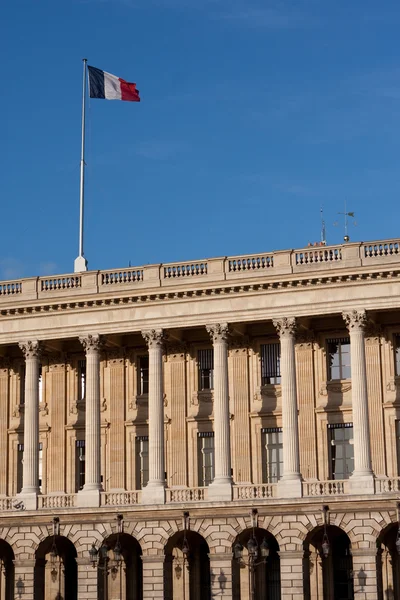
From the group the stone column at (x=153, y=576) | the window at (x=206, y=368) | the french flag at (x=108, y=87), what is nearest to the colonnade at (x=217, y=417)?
the window at (x=206, y=368)

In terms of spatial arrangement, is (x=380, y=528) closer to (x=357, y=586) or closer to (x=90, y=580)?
(x=357, y=586)

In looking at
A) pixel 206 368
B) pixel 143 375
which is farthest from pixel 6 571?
pixel 206 368

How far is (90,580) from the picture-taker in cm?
7631

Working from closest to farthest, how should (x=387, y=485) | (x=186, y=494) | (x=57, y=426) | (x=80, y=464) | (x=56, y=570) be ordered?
(x=387, y=485)
(x=186, y=494)
(x=56, y=570)
(x=80, y=464)
(x=57, y=426)

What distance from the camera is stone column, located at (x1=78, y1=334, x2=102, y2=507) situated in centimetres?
7788

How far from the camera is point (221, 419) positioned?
7600 centimetres

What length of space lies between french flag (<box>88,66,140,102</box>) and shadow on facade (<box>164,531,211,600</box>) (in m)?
26.4

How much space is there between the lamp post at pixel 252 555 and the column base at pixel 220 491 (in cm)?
197

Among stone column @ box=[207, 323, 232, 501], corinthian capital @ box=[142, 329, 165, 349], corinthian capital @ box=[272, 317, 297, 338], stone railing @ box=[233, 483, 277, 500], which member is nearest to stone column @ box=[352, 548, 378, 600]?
stone railing @ box=[233, 483, 277, 500]

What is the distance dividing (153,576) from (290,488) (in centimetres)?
836

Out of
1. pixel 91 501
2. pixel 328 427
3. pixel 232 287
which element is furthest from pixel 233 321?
pixel 91 501

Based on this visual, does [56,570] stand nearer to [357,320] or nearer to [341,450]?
[341,450]

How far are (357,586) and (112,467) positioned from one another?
15746 mm

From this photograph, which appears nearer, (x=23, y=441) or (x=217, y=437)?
(x=217, y=437)
